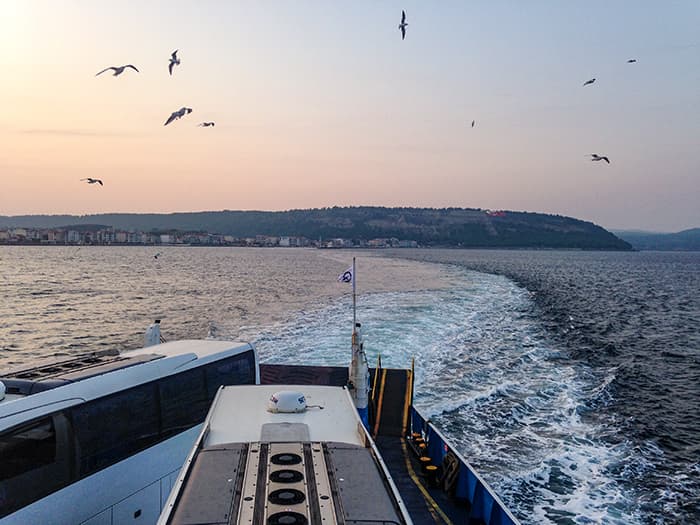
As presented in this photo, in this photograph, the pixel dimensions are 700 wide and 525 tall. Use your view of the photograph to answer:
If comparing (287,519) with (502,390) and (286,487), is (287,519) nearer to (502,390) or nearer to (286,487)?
(286,487)

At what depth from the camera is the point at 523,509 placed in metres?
15.7

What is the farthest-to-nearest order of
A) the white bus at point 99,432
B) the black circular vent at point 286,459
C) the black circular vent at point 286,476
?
the white bus at point 99,432 → the black circular vent at point 286,459 → the black circular vent at point 286,476

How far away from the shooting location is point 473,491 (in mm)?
12305

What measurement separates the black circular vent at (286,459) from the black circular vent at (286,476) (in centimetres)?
30

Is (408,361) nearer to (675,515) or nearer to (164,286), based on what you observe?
(675,515)

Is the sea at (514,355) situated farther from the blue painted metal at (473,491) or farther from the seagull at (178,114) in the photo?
the seagull at (178,114)

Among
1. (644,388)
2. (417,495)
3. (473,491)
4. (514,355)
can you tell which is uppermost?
(473,491)

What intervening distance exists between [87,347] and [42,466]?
32.2 meters

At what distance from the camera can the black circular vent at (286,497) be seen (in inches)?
241

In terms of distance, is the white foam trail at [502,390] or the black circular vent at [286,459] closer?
the black circular vent at [286,459]

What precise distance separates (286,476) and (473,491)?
7032 millimetres

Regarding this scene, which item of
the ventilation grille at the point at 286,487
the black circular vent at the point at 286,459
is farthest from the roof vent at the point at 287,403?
the black circular vent at the point at 286,459

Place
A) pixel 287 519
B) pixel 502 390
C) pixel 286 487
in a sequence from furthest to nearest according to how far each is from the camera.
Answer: pixel 502 390 < pixel 286 487 < pixel 287 519

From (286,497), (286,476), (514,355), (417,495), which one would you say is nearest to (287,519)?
(286,497)
